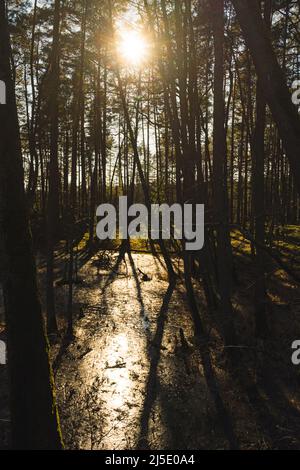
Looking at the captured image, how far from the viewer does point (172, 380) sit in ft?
24.8

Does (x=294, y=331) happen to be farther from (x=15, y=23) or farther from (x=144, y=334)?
(x=15, y=23)

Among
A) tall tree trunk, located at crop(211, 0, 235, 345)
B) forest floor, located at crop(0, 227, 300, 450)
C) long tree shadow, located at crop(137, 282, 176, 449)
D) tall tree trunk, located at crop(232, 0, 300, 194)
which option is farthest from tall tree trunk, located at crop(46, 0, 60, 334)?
tall tree trunk, located at crop(232, 0, 300, 194)

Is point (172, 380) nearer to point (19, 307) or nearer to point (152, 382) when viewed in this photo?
point (152, 382)

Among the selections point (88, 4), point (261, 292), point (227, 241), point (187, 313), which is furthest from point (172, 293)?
point (88, 4)

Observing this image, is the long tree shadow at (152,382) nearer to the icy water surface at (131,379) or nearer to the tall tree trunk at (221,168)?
the icy water surface at (131,379)

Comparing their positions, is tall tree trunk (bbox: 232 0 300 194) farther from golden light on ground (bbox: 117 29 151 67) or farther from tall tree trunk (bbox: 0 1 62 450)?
golden light on ground (bbox: 117 29 151 67)

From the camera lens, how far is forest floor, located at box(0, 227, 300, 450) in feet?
19.3

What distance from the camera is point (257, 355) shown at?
337 inches

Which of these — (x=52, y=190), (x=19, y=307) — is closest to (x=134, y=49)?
(x=52, y=190)

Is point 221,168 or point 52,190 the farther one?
point 52,190

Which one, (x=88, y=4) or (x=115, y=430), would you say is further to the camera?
(x=88, y=4)

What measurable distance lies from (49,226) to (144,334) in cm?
323
